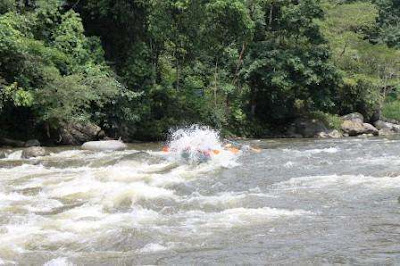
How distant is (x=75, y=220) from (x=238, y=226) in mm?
2300

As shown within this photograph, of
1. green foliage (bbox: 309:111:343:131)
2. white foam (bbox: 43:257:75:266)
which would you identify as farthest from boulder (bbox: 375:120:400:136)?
white foam (bbox: 43:257:75:266)

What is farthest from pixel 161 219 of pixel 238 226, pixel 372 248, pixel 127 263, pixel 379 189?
pixel 379 189

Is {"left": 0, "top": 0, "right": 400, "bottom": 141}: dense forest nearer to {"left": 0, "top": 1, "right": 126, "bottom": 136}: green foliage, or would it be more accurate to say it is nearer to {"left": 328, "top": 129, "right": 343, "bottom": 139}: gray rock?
{"left": 0, "top": 1, "right": 126, "bottom": 136}: green foliage

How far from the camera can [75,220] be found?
757cm

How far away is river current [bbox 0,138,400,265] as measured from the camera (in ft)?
19.8

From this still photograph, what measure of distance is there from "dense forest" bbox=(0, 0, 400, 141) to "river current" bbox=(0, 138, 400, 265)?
5626 millimetres

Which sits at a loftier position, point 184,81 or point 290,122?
point 184,81

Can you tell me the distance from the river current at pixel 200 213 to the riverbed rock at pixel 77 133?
625cm

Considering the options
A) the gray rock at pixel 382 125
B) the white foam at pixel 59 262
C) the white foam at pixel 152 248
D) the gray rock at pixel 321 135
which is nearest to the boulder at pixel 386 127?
the gray rock at pixel 382 125

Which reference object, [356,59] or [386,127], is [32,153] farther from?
[356,59]

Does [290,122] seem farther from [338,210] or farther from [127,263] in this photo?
[127,263]

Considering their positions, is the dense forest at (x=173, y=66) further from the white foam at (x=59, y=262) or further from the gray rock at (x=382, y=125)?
the white foam at (x=59, y=262)

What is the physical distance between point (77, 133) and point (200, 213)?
12.9 metres

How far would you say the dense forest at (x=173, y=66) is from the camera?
60.4 ft
